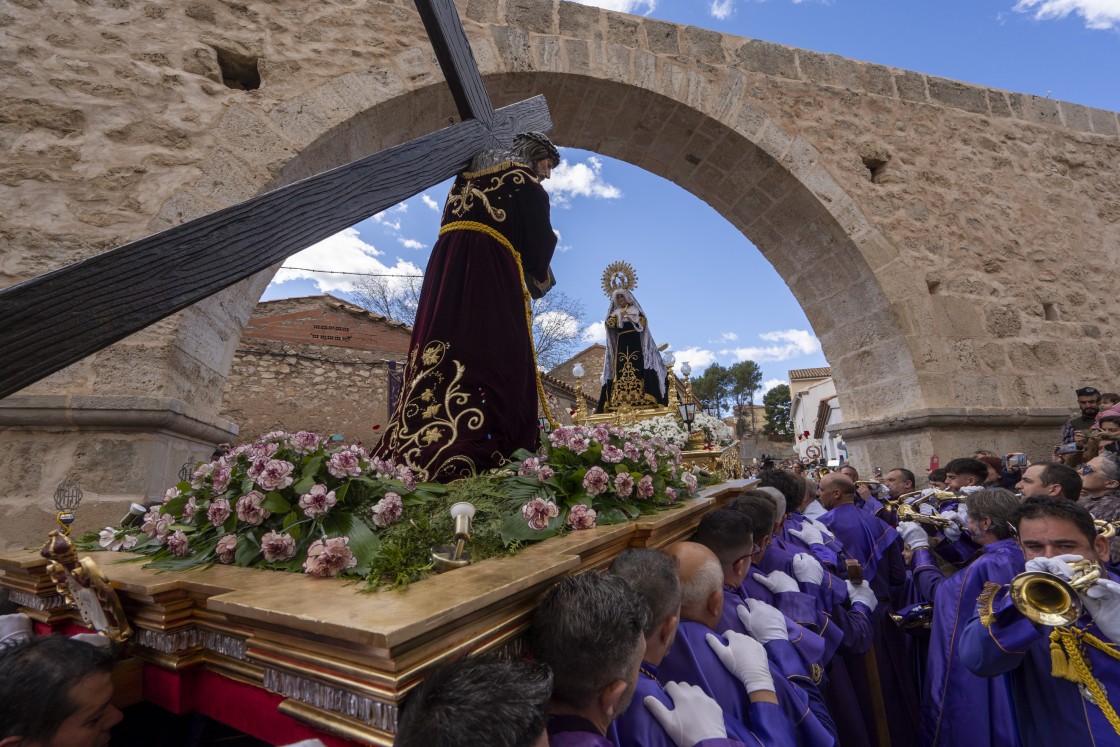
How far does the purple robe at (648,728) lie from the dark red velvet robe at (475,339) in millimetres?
960

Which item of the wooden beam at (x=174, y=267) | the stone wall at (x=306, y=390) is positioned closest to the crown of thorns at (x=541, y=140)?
the wooden beam at (x=174, y=267)

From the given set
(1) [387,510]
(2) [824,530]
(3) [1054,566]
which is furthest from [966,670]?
(1) [387,510]

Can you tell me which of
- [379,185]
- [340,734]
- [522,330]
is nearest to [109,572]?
[340,734]

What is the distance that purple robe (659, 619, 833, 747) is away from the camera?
166 centimetres

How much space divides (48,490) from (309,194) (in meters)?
3.15

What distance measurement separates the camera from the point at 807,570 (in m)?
2.59

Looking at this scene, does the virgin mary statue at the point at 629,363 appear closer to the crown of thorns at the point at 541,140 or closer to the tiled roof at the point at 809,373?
the crown of thorns at the point at 541,140

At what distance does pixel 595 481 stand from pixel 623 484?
131 mm

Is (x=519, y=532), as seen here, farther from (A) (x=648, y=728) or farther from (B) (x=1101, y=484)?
(B) (x=1101, y=484)

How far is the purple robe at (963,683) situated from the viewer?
6.80 feet

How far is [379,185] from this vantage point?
1.90 m

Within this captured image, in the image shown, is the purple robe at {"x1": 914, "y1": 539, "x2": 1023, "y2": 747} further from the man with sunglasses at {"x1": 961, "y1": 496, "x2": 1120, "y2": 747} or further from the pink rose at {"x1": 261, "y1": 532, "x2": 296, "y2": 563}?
the pink rose at {"x1": 261, "y1": 532, "x2": 296, "y2": 563}

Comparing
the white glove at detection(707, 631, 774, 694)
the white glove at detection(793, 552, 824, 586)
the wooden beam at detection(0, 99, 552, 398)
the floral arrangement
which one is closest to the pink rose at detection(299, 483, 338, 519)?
the floral arrangement

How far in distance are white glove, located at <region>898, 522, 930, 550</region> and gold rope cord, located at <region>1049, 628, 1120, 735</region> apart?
5.21 feet
